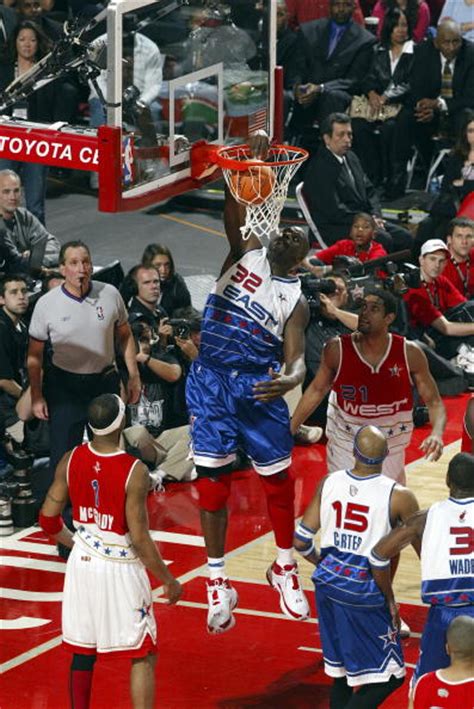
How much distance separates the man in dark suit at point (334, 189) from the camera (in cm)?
1563

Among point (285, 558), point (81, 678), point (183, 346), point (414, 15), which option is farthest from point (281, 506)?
point (414, 15)

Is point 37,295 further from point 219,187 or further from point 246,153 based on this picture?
point 219,187

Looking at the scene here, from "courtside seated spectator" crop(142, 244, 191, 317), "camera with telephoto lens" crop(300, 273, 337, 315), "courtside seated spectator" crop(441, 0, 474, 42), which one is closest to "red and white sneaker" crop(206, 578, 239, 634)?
"camera with telephoto lens" crop(300, 273, 337, 315)

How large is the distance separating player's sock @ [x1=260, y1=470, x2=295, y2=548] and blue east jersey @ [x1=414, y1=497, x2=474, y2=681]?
61.6 inches

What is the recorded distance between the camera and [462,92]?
58.2 ft

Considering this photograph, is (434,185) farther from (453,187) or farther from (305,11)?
(305,11)

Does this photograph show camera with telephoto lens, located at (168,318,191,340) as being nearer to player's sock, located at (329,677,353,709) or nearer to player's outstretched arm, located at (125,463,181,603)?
player's outstretched arm, located at (125,463,181,603)

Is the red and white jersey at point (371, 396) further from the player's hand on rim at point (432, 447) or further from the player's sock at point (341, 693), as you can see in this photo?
the player's sock at point (341, 693)

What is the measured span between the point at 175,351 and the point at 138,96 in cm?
321

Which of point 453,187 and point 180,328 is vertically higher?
point 453,187

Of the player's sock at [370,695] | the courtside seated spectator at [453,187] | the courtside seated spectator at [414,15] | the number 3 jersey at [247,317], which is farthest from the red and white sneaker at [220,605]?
→ the courtside seated spectator at [414,15]

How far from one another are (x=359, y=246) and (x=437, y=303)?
823 mm

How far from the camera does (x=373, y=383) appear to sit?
31.9 ft

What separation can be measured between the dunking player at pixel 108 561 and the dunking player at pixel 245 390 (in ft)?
3.48
